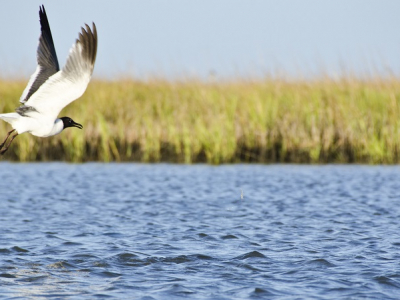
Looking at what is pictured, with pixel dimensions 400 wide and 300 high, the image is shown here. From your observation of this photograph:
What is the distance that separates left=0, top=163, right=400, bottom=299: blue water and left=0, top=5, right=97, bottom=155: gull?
1191mm

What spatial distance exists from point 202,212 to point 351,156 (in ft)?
16.9

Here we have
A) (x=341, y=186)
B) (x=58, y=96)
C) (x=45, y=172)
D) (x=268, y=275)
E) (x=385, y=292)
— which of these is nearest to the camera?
(x=385, y=292)

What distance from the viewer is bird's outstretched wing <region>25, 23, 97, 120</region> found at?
5.95 m

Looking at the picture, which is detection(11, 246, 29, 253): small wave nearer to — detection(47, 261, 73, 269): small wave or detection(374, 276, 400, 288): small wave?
detection(47, 261, 73, 269): small wave

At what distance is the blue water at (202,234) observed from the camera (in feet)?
17.1

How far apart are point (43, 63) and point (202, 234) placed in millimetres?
2394

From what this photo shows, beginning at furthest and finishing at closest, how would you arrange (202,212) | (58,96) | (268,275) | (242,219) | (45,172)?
1. (45,172)
2. (202,212)
3. (242,219)
4. (58,96)
5. (268,275)

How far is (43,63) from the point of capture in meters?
6.21

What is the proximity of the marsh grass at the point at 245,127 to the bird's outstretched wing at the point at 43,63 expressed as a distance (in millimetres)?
6303

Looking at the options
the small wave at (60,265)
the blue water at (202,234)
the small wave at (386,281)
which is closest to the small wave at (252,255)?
the blue water at (202,234)

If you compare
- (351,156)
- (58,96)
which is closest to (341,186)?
(351,156)

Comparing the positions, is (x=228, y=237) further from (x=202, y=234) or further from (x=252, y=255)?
(x=252, y=255)

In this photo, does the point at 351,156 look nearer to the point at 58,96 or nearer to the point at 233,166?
the point at 233,166

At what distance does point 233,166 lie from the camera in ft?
42.4
